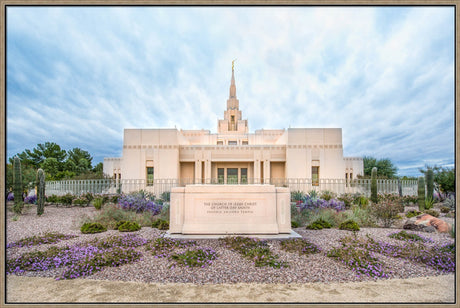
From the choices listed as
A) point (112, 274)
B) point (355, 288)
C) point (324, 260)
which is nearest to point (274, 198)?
point (324, 260)

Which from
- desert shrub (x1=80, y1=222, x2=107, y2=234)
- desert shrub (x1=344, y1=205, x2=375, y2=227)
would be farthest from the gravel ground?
desert shrub (x1=344, y1=205, x2=375, y2=227)

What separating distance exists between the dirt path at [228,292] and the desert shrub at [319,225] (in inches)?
141

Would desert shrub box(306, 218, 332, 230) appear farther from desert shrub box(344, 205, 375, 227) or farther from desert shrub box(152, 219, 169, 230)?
desert shrub box(152, 219, 169, 230)

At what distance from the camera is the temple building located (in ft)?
72.8

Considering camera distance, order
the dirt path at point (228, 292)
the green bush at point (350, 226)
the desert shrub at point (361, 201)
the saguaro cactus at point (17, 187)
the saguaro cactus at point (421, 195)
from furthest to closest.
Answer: the desert shrub at point (361, 201) < the saguaro cactus at point (421, 195) < the saguaro cactus at point (17, 187) < the green bush at point (350, 226) < the dirt path at point (228, 292)

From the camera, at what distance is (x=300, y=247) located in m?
5.24

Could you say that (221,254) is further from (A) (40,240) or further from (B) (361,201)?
(B) (361,201)

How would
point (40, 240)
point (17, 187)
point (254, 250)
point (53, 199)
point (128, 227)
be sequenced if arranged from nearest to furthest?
1. point (254, 250)
2. point (40, 240)
3. point (128, 227)
4. point (17, 187)
5. point (53, 199)

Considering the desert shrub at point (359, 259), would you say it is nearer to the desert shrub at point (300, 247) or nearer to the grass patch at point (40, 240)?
the desert shrub at point (300, 247)

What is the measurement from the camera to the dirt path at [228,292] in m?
3.31

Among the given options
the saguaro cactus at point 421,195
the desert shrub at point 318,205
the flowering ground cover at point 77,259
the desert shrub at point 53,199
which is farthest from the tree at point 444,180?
the desert shrub at point 53,199

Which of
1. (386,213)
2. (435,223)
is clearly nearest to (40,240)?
(386,213)

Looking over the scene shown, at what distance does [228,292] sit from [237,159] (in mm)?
20402

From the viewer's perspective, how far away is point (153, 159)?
22.4 m
